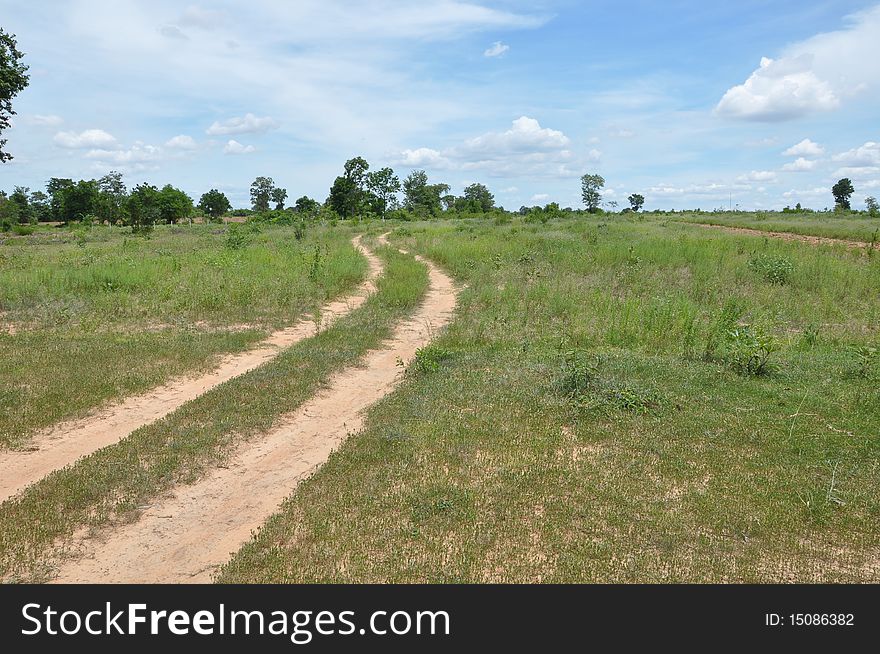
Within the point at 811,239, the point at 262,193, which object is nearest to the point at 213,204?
the point at 262,193

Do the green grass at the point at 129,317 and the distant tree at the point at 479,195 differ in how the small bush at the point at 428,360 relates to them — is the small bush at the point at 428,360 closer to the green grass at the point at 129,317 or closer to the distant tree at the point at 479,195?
the green grass at the point at 129,317

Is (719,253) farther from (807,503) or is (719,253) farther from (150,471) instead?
(150,471)

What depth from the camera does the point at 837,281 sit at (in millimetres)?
14523

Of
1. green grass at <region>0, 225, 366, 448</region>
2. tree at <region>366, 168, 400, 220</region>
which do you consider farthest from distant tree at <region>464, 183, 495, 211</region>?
green grass at <region>0, 225, 366, 448</region>

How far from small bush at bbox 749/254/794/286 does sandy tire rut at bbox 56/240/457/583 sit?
39.9 feet

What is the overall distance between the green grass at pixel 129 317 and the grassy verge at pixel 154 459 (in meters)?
1.19

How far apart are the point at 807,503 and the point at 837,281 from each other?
1242 cm

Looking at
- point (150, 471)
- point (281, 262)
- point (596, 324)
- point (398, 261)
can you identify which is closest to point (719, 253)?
point (596, 324)

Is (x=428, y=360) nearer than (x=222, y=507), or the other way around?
(x=222, y=507)

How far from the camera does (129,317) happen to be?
11.6 meters

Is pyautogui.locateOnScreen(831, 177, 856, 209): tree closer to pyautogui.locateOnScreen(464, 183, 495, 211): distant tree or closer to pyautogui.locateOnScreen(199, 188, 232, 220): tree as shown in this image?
pyautogui.locateOnScreen(464, 183, 495, 211): distant tree

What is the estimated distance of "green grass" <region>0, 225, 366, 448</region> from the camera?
7262 mm

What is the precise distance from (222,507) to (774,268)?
50.4ft

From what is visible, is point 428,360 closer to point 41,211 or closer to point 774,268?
point 774,268
